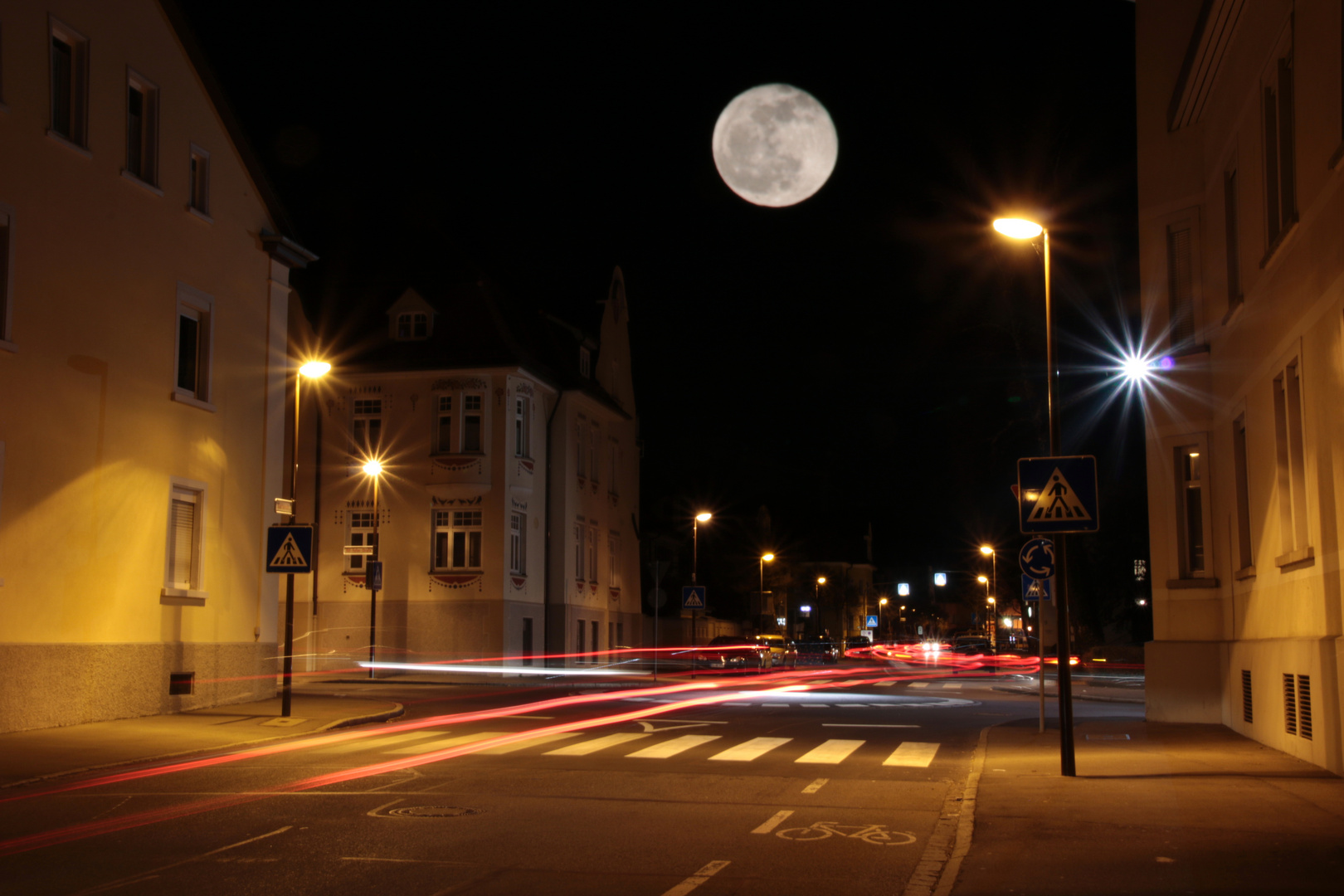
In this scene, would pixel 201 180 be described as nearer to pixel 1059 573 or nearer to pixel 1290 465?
pixel 1059 573

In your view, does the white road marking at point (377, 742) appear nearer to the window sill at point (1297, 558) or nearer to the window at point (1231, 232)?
the window sill at point (1297, 558)

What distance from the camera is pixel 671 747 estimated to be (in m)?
16.4

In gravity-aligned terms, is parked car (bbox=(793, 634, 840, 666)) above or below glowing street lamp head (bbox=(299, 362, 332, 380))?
below

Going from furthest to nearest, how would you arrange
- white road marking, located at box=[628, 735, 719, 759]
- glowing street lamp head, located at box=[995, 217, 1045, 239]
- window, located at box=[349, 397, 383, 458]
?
window, located at box=[349, 397, 383, 458], white road marking, located at box=[628, 735, 719, 759], glowing street lamp head, located at box=[995, 217, 1045, 239]

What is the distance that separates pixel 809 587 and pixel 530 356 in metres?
61.8

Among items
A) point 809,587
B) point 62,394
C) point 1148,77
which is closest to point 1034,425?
point 1148,77

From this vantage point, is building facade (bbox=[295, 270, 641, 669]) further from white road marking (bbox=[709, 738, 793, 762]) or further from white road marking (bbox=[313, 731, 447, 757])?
white road marking (bbox=[709, 738, 793, 762])

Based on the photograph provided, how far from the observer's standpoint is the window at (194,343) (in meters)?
22.0

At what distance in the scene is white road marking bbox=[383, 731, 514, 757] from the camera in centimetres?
1536

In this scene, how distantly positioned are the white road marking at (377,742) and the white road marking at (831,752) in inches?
223

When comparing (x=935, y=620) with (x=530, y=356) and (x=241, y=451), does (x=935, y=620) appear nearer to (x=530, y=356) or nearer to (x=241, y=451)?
(x=530, y=356)

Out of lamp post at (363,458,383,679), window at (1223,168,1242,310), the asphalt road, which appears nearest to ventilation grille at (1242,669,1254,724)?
the asphalt road

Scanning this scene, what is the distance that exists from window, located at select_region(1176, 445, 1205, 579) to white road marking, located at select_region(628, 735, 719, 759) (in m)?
8.37

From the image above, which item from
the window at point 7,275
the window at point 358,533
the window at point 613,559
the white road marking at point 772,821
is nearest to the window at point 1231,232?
the white road marking at point 772,821
